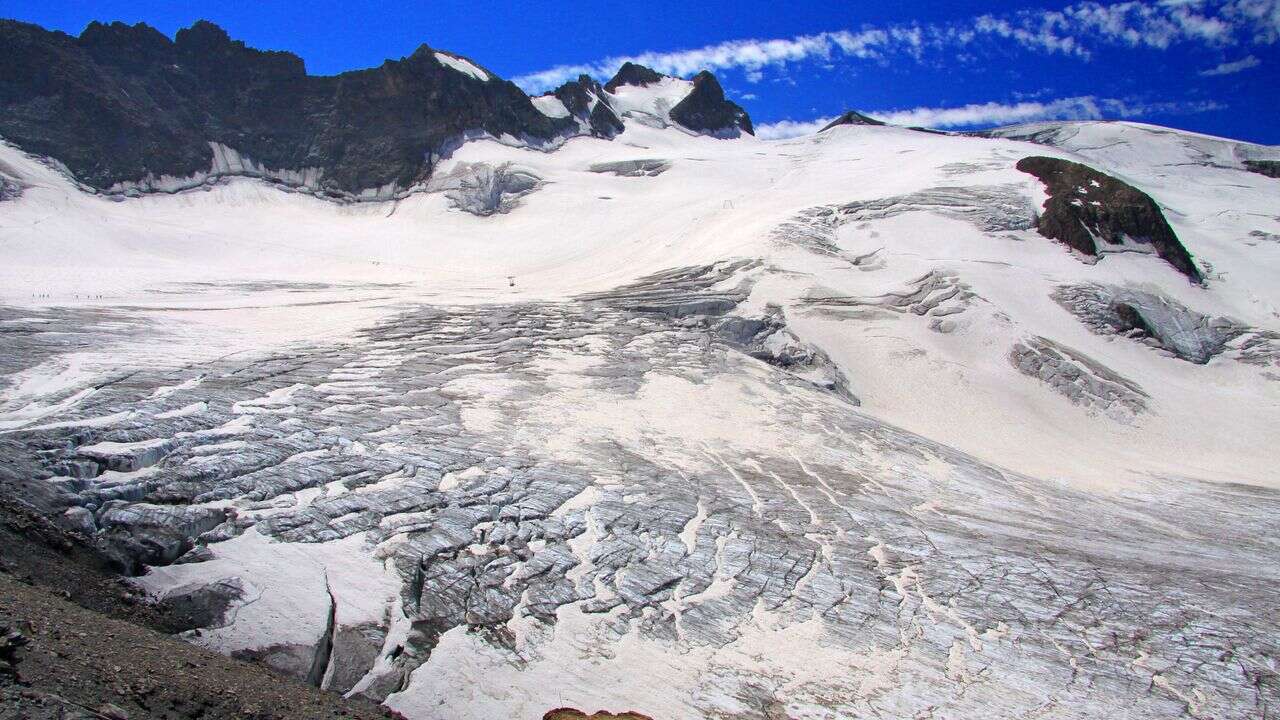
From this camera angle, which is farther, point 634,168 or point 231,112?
point 231,112

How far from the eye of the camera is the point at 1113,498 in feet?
68.2

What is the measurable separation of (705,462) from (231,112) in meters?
76.5

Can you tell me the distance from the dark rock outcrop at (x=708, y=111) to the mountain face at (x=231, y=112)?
661 inches

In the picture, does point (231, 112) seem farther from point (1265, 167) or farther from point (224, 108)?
point (1265, 167)

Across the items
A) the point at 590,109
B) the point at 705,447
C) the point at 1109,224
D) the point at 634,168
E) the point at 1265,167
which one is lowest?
the point at 705,447

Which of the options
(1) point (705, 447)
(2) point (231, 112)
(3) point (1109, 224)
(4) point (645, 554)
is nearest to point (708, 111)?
(2) point (231, 112)

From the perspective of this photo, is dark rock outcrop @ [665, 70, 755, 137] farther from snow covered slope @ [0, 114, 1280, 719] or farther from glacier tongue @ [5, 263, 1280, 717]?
glacier tongue @ [5, 263, 1280, 717]

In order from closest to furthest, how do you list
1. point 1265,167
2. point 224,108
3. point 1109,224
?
point 1109,224 < point 1265,167 < point 224,108

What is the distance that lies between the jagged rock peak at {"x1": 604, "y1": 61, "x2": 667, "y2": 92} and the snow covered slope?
232 ft

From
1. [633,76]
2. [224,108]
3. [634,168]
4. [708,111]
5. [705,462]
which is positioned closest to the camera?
[705,462]

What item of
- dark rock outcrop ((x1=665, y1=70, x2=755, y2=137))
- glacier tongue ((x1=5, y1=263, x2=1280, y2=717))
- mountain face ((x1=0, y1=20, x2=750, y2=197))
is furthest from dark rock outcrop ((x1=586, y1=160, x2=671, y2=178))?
glacier tongue ((x1=5, y1=263, x2=1280, y2=717))

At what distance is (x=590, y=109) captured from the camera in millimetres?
90375

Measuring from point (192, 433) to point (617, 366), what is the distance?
42.9 feet

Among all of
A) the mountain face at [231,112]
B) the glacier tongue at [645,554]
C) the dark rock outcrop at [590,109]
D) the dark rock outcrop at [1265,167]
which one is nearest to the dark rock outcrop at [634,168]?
the mountain face at [231,112]
